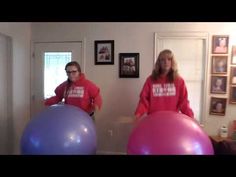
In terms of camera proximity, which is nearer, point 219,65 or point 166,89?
point 166,89

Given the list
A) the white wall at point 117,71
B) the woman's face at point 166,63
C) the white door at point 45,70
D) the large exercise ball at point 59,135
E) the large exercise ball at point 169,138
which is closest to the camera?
the large exercise ball at point 169,138

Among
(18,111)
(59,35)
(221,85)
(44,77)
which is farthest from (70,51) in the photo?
(221,85)

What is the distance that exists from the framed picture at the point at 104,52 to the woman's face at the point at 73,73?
37.0 inches

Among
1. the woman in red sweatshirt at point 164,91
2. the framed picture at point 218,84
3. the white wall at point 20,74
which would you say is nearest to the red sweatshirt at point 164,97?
the woman in red sweatshirt at point 164,91

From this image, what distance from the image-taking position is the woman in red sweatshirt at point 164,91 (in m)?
2.05

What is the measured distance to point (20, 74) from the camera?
3020 mm

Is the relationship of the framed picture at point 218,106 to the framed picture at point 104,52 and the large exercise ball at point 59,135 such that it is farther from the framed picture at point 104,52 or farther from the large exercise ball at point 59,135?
the large exercise ball at point 59,135

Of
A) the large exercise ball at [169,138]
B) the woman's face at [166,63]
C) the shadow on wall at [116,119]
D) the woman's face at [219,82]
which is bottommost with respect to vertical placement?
the shadow on wall at [116,119]

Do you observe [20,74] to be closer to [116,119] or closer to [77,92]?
[77,92]

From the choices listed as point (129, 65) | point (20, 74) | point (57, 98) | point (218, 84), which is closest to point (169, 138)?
point (57, 98)

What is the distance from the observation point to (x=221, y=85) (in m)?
2.91

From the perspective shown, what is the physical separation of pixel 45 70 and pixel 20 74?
375 millimetres

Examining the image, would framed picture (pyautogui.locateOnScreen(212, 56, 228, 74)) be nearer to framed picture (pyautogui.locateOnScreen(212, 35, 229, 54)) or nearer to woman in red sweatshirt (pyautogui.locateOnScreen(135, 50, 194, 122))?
framed picture (pyautogui.locateOnScreen(212, 35, 229, 54))
